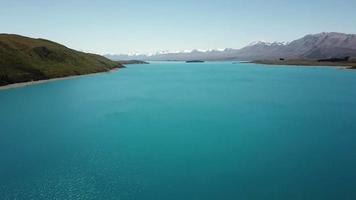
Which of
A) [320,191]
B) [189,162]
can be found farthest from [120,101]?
[320,191]

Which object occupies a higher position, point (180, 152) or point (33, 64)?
point (33, 64)

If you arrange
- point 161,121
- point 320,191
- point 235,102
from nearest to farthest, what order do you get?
point 320,191 < point 161,121 < point 235,102

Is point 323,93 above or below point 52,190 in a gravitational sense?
below

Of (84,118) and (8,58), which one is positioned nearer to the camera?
(84,118)

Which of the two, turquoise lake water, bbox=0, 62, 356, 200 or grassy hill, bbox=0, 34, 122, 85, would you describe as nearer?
turquoise lake water, bbox=0, 62, 356, 200

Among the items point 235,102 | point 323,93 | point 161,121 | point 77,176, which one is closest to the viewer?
point 77,176

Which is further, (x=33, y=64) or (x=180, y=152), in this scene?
(x=33, y=64)

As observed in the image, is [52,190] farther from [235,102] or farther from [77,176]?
[235,102]

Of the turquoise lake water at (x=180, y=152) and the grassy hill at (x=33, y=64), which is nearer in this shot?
the turquoise lake water at (x=180, y=152)
